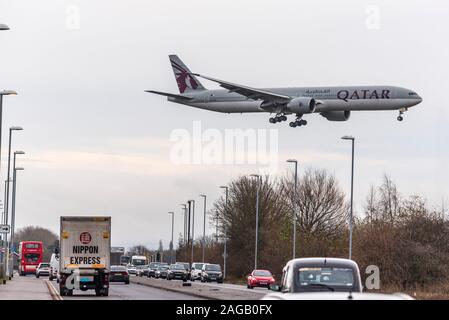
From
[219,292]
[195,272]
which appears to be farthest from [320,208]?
[219,292]

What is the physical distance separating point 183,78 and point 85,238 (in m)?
56.2

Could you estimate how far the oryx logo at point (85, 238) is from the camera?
41.7 m

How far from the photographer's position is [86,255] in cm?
4166

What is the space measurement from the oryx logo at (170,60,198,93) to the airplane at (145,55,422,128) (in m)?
9.70

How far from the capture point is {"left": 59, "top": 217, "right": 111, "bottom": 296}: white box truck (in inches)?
1634

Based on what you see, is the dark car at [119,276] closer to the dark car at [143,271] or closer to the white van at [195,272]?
the white van at [195,272]

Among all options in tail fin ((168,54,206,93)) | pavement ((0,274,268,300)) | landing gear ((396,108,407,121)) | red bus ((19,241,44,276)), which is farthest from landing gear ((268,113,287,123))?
red bus ((19,241,44,276))

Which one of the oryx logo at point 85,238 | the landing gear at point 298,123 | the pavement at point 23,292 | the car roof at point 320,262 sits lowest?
the pavement at point 23,292

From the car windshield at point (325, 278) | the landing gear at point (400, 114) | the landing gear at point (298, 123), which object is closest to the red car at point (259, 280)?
the landing gear at point (298, 123)

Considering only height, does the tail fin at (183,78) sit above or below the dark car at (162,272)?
above

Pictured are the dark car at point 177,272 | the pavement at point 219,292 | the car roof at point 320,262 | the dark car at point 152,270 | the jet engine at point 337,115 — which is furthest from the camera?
the dark car at point 152,270
